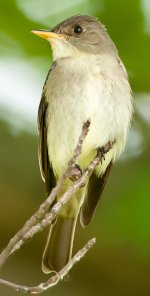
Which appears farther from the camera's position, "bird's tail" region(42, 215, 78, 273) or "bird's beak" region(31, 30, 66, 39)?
"bird's beak" region(31, 30, 66, 39)

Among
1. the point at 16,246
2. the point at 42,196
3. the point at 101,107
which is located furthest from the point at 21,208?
the point at 16,246

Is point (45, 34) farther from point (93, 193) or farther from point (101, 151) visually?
point (93, 193)

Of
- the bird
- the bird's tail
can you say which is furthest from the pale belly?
the bird's tail

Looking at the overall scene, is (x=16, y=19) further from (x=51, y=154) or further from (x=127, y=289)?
(x=127, y=289)

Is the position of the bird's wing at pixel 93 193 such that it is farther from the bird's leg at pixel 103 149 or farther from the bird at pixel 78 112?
the bird's leg at pixel 103 149

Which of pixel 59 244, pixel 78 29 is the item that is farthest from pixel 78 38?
pixel 59 244

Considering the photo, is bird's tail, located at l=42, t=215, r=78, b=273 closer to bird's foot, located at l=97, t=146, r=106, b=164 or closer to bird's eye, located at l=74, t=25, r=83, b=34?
bird's foot, located at l=97, t=146, r=106, b=164
